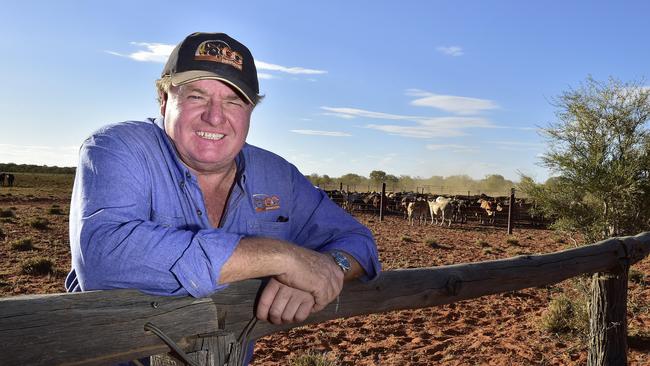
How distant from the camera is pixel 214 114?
6.30 feet

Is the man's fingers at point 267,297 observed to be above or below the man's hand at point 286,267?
below

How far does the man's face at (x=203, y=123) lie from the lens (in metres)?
1.91

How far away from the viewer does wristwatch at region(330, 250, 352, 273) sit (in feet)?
6.23

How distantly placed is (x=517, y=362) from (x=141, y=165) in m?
5.59

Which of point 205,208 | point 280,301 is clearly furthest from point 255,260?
point 205,208

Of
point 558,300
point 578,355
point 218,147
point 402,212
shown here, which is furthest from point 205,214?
point 402,212

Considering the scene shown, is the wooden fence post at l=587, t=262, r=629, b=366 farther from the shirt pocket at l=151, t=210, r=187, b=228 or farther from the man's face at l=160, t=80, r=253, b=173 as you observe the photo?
the shirt pocket at l=151, t=210, r=187, b=228

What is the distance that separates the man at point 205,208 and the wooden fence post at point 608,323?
3735mm

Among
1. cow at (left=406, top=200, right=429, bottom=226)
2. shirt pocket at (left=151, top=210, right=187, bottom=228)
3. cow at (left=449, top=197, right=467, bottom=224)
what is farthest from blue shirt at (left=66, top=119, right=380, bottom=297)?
cow at (left=449, top=197, right=467, bottom=224)

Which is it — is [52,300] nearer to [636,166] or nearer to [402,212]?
[636,166]

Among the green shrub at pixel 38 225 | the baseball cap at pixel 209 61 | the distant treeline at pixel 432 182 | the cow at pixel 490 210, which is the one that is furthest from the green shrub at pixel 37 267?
the distant treeline at pixel 432 182

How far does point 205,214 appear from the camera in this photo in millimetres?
1853

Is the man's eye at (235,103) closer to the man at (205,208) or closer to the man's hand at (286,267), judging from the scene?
the man at (205,208)

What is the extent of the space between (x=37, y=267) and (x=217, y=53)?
10.2m
